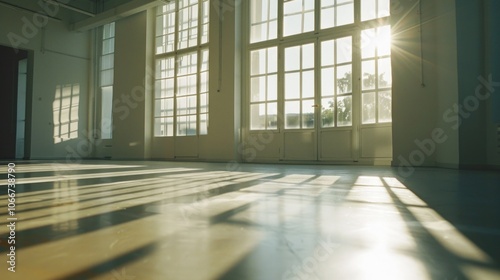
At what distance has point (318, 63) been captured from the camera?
6922 millimetres

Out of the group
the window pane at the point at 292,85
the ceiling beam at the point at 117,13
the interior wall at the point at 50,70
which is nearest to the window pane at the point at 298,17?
the window pane at the point at 292,85

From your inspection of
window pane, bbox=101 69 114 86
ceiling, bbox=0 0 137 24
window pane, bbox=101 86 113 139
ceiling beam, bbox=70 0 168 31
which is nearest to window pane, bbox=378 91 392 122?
ceiling beam, bbox=70 0 168 31


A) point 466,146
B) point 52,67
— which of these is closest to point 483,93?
point 466,146

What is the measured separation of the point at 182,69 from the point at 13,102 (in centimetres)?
644

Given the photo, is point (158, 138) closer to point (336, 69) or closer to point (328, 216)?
point (336, 69)

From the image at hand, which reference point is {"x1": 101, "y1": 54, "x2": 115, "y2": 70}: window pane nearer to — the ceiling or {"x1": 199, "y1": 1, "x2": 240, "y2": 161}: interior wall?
the ceiling

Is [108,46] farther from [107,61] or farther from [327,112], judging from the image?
[327,112]

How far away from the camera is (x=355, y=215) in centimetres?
149

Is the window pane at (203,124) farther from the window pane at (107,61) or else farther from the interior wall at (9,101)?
the interior wall at (9,101)

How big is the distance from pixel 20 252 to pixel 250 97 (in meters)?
7.09

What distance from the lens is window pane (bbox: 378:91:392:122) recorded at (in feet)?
19.9

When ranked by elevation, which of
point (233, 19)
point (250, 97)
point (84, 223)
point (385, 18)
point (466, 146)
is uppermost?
point (233, 19)

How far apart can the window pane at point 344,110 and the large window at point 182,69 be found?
3437mm

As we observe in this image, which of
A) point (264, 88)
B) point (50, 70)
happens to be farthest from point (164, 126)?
point (50, 70)
